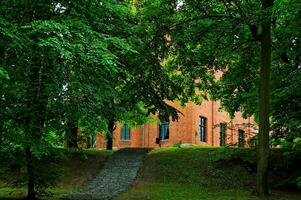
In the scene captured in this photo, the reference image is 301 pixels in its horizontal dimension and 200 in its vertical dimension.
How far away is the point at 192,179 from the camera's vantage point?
23.1 m

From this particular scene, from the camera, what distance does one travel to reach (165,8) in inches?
773

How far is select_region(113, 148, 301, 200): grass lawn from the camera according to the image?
19.3 meters

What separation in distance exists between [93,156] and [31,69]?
1422cm

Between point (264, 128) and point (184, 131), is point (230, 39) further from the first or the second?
point (184, 131)

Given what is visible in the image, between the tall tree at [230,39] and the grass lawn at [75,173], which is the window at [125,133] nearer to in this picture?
the grass lawn at [75,173]

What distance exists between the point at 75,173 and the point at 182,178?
18.6 ft

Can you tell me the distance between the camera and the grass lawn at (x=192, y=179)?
19328mm

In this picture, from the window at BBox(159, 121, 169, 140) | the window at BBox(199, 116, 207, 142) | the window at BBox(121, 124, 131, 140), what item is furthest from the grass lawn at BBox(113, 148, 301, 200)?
the window at BBox(121, 124, 131, 140)

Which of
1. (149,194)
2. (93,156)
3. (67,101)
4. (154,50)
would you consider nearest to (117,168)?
(93,156)

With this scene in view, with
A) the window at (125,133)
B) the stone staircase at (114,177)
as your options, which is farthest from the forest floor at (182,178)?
the window at (125,133)

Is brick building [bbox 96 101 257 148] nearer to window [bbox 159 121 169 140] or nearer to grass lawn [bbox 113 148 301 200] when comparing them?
window [bbox 159 121 169 140]

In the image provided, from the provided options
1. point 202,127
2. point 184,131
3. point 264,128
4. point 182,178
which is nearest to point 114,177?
point 182,178

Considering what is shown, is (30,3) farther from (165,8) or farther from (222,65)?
(222,65)

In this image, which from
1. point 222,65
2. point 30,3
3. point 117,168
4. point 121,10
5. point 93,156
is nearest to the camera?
point 30,3
